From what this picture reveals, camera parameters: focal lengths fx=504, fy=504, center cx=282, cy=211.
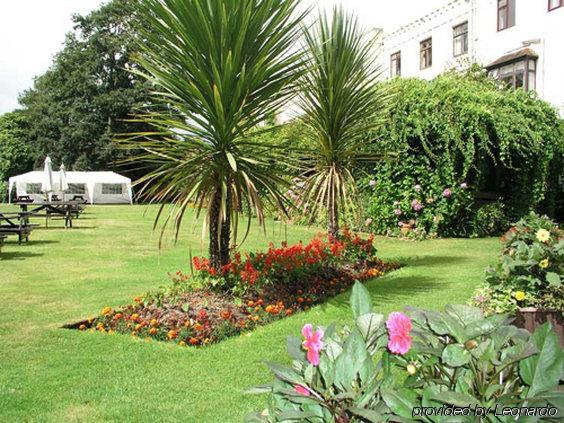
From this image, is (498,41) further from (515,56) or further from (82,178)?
(82,178)

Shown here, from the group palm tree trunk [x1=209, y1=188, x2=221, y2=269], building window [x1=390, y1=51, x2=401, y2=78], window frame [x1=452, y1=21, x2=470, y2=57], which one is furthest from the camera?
building window [x1=390, y1=51, x2=401, y2=78]

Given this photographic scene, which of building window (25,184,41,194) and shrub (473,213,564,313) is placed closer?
shrub (473,213,564,313)

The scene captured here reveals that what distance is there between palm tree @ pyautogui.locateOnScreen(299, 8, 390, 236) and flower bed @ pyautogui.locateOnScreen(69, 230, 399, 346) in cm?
92

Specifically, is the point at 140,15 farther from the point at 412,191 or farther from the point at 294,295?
the point at 412,191

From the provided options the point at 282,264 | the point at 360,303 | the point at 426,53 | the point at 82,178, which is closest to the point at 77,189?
the point at 82,178

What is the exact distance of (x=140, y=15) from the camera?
514 centimetres

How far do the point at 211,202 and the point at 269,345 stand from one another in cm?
164

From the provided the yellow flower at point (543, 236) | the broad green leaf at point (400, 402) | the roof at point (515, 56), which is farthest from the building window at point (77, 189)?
the broad green leaf at point (400, 402)

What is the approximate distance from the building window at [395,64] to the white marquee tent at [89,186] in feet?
66.6

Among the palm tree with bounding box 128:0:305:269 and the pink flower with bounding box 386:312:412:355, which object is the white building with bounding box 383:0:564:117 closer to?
the palm tree with bounding box 128:0:305:269

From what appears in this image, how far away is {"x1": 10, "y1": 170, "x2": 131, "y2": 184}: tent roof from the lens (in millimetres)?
35500

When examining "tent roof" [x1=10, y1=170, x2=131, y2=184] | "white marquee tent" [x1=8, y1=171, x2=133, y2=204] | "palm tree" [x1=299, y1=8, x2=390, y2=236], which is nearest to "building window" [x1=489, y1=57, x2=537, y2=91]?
"palm tree" [x1=299, y1=8, x2=390, y2=236]

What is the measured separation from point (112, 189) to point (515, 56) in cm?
2974

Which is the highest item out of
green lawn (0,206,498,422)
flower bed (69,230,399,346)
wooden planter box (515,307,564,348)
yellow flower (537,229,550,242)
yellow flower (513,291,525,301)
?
yellow flower (537,229,550,242)
